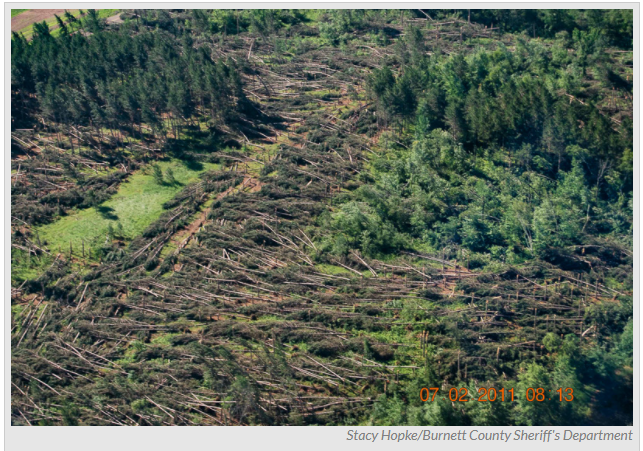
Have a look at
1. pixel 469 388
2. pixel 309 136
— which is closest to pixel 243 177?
pixel 309 136

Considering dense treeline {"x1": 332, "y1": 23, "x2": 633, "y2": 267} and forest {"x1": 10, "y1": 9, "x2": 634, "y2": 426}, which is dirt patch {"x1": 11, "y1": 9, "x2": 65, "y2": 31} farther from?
dense treeline {"x1": 332, "y1": 23, "x2": 633, "y2": 267}

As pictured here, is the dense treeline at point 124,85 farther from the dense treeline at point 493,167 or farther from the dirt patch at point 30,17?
the dirt patch at point 30,17
